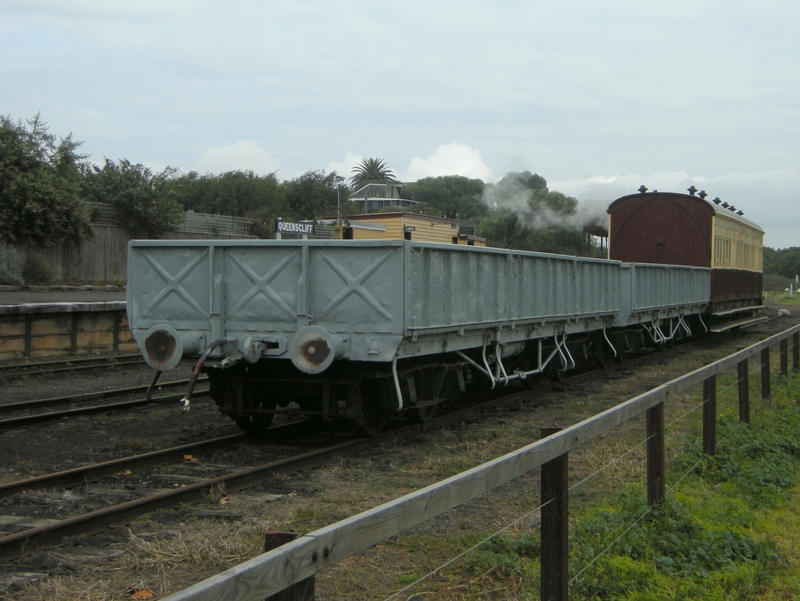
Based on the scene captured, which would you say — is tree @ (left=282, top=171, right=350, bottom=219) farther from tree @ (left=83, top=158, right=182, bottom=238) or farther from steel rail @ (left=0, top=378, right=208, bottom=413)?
steel rail @ (left=0, top=378, right=208, bottom=413)

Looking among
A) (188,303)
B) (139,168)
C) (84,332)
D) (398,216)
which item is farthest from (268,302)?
(139,168)

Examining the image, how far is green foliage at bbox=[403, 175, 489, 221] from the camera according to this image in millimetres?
98500

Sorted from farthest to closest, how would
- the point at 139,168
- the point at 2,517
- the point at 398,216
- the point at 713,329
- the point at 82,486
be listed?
the point at 139,168 → the point at 398,216 → the point at 713,329 → the point at 82,486 → the point at 2,517

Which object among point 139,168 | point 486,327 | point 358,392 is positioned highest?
point 139,168

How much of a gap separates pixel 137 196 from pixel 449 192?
75.9 meters

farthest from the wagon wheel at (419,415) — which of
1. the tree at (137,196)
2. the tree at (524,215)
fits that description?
the tree at (137,196)

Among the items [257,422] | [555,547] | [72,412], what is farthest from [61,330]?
[555,547]

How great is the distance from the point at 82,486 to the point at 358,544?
5334 millimetres

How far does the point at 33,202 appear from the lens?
2775 centimetres

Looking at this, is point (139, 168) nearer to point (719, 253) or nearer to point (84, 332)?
point (84, 332)

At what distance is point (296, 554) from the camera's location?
225 centimetres

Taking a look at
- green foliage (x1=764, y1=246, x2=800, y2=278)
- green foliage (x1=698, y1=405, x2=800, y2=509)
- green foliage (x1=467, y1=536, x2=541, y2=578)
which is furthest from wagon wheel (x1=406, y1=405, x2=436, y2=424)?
green foliage (x1=764, y1=246, x2=800, y2=278)

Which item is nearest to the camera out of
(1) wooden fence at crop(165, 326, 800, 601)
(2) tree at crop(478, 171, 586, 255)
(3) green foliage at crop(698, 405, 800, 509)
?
(1) wooden fence at crop(165, 326, 800, 601)

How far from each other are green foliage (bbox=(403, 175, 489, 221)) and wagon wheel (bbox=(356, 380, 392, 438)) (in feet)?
286
